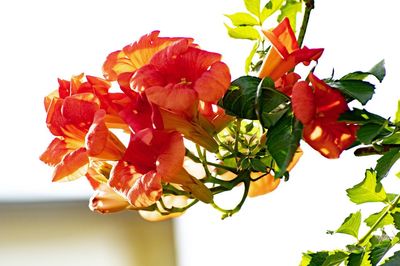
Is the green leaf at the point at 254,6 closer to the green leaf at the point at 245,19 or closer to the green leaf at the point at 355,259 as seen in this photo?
the green leaf at the point at 245,19

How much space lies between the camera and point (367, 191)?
1.86 ft

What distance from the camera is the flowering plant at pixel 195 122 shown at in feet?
1.41

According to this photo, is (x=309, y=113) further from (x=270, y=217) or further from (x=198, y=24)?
(x=198, y=24)

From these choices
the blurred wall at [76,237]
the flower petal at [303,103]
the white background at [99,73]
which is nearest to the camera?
the flower petal at [303,103]

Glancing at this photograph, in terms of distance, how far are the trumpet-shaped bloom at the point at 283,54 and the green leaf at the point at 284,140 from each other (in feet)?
0.15

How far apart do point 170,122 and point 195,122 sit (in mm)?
21

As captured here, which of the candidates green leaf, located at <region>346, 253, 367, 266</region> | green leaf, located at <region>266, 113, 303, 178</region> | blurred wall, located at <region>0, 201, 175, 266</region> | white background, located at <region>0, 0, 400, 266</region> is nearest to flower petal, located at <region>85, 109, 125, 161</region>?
green leaf, located at <region>266, 113, 303, 178</region>

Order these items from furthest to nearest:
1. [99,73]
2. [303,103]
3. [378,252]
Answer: [99,73], [378,252], [303,103]

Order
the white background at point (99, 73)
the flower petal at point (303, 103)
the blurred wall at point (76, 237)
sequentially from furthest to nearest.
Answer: the blurred wall at point (76, 237) → the white background at point (99, 73) → the flower petal at point (303, 103)

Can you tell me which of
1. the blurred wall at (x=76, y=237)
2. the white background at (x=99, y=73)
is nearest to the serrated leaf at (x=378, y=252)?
the white background at (x=99, y=73)

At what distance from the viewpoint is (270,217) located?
172cm

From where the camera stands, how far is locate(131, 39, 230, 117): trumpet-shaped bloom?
43 cm

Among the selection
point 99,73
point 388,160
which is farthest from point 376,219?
point 99,73

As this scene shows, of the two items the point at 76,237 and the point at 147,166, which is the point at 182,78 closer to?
the point at 147,166
